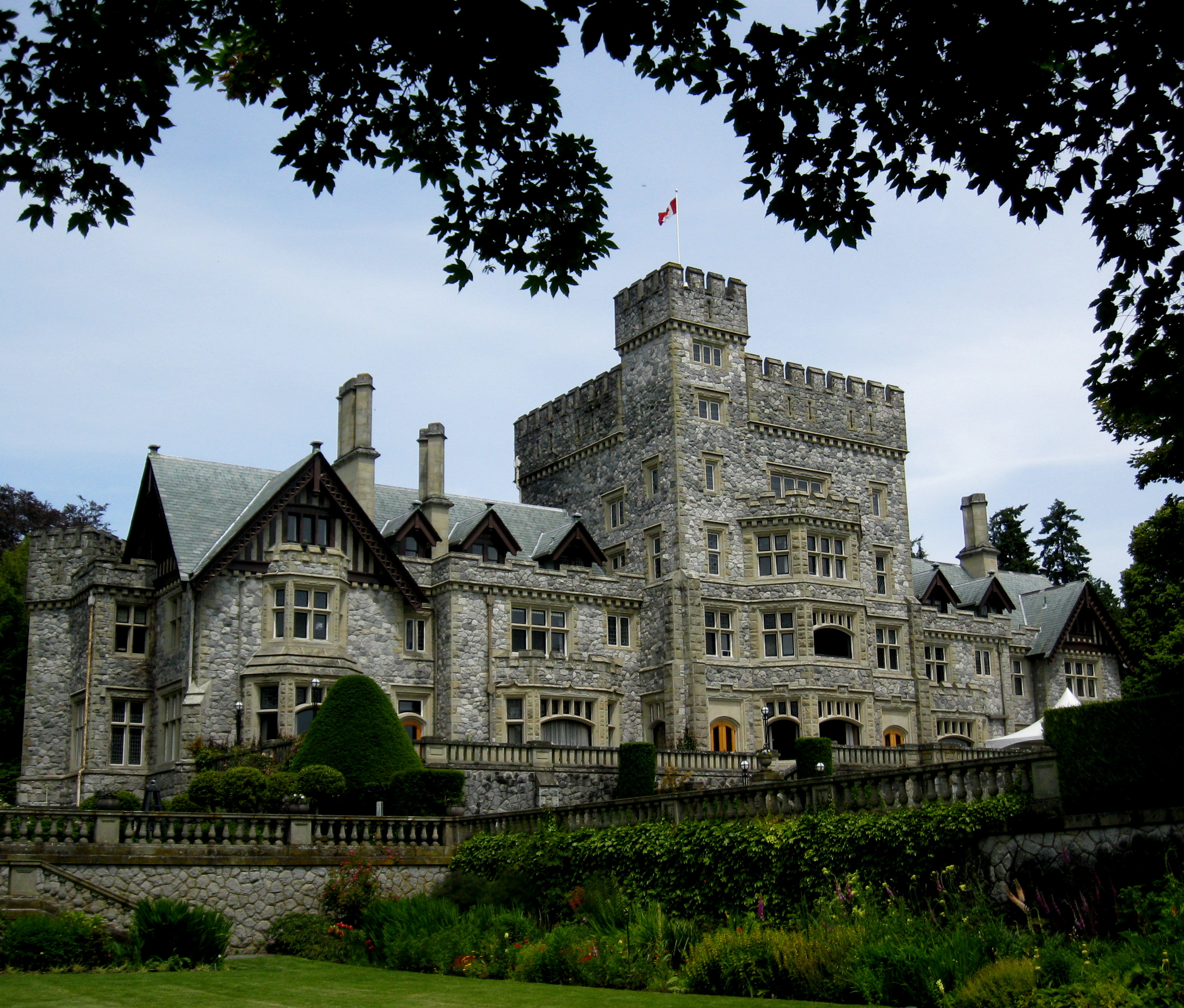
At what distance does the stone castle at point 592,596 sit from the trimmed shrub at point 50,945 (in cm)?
1397

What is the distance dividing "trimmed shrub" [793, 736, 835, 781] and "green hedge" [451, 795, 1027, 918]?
10.9m

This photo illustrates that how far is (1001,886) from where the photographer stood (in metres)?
18.1

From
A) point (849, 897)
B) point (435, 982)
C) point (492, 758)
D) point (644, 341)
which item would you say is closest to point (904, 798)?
point (849, 897)

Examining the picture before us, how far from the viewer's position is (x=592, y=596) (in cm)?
4372

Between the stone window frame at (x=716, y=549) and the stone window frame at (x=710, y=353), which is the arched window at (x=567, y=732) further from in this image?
the stone window frame at (x=710, y=353)

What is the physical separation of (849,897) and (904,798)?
1.82 meters

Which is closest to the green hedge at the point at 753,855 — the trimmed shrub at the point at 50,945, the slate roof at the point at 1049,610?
the trimmed shrub at the point at 50,945

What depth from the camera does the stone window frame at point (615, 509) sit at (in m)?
47.7

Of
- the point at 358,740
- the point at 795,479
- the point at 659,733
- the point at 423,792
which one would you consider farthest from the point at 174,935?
the point at 795,479

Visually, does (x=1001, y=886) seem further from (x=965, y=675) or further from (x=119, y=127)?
(x=965, y=675)

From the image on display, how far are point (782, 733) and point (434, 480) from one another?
14057mm

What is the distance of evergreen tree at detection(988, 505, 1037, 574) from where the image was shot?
76.1 m

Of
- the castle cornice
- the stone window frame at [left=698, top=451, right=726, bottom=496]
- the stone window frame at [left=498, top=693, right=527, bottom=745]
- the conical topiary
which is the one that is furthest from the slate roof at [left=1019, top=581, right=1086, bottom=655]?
the conical topiary

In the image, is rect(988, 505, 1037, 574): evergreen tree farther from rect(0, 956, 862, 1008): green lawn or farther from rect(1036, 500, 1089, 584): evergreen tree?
rect(0, 956, 862, 1008): green lawn
